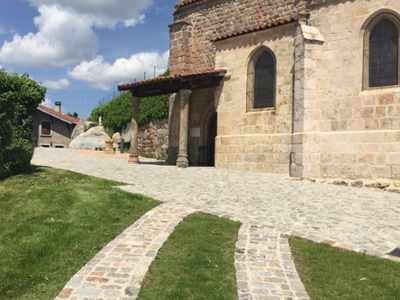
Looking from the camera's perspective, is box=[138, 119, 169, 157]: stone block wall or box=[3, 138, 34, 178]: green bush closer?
box=[3, 138, 34, 178]: green bush

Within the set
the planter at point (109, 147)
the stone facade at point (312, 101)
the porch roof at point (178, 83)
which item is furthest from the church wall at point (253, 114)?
the planter at point (109, 147)

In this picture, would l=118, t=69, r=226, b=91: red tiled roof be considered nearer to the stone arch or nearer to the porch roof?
the porch roof

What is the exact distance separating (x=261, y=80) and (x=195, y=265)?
385 inches

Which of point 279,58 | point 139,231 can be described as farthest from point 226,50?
point 139,231

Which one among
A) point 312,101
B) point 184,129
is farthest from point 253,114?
point 184,129

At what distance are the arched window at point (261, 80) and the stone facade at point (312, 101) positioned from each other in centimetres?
16

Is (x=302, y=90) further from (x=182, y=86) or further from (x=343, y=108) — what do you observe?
(x=182, y=86)

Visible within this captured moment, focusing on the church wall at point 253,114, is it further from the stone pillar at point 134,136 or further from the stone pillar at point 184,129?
the stone pillar at point 134,136

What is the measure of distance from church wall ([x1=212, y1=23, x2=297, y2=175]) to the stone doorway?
2.18 meters

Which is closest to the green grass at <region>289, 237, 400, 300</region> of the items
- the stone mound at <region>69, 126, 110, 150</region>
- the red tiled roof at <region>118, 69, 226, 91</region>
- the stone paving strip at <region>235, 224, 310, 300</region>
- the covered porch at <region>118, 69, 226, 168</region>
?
the stone paving strip at <region>235, 224, 310, 300</region>

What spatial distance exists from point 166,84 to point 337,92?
724 cm

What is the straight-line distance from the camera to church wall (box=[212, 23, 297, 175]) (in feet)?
37.1

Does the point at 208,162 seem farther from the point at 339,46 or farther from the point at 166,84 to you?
the point at 339,46

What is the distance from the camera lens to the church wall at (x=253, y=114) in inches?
446
